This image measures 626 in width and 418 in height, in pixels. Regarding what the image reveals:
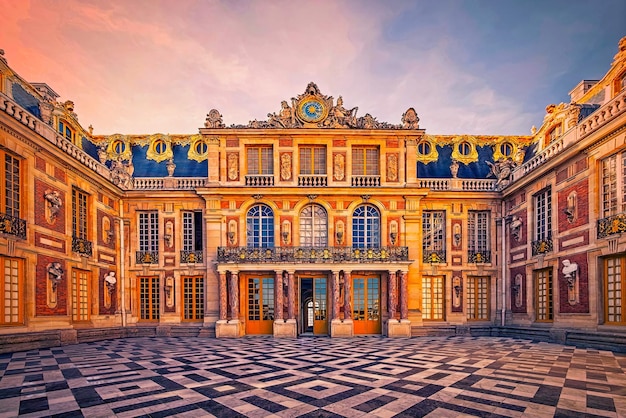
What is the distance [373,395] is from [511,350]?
31.4 feet

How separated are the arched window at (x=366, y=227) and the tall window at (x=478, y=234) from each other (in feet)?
20.2

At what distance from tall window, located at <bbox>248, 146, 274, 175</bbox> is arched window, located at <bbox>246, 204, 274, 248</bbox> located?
7.43 feet

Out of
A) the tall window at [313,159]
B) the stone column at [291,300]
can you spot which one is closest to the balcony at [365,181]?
the tall window at [313,159]

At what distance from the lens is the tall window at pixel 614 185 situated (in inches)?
548

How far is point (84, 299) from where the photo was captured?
62.9 ft

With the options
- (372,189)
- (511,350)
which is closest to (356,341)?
(511,350)

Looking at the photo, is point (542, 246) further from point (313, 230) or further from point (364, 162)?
point (313, 230)

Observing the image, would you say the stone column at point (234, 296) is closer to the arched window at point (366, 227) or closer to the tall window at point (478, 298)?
the arched window at point (366, 227)

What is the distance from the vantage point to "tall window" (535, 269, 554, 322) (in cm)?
1823

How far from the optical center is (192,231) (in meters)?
23.0

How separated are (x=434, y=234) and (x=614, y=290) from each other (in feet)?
32.8

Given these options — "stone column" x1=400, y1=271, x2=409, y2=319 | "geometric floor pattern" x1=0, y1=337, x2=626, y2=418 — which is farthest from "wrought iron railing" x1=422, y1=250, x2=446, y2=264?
"geometric floor pattern" x1=0, y1=337, x2=626, y2=418

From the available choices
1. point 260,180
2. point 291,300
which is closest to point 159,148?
point 260,180

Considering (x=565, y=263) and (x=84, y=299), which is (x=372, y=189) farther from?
(x=84, y=299)
